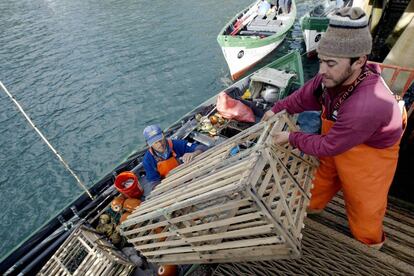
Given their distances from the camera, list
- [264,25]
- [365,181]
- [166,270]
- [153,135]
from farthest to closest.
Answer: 1. [264,25]
2. [153,135]
3. [166,270]
4. [365,181]

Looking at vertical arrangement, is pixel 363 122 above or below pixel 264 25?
above

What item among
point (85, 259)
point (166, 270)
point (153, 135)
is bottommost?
point (166, 270)

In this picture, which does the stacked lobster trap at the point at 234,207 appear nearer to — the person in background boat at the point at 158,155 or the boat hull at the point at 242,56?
the person in background boat at the point at 158,155

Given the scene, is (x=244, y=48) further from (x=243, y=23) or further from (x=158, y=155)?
(x=158, y=155)

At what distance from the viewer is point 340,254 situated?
3.45 metres

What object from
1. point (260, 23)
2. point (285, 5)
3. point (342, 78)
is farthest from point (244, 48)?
point (342, 78)

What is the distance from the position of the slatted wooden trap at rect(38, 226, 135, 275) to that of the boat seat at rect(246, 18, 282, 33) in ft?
46.4

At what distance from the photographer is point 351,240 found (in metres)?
3.54

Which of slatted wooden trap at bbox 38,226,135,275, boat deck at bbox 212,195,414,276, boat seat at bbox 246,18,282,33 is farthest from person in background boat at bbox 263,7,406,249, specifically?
boat seat at bbox 246,18,282,33

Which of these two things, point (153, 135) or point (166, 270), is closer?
point (166, 270)

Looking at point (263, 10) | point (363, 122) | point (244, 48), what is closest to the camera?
point (363, 122)

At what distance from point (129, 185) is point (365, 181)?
419 cm

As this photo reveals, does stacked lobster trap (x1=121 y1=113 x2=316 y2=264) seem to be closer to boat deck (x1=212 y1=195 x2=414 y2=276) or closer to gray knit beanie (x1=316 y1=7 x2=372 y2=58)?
boat deck (x1=212 y1=195 x2=414 y2=276)

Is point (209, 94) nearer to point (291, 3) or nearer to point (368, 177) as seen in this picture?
point (291, 3)
